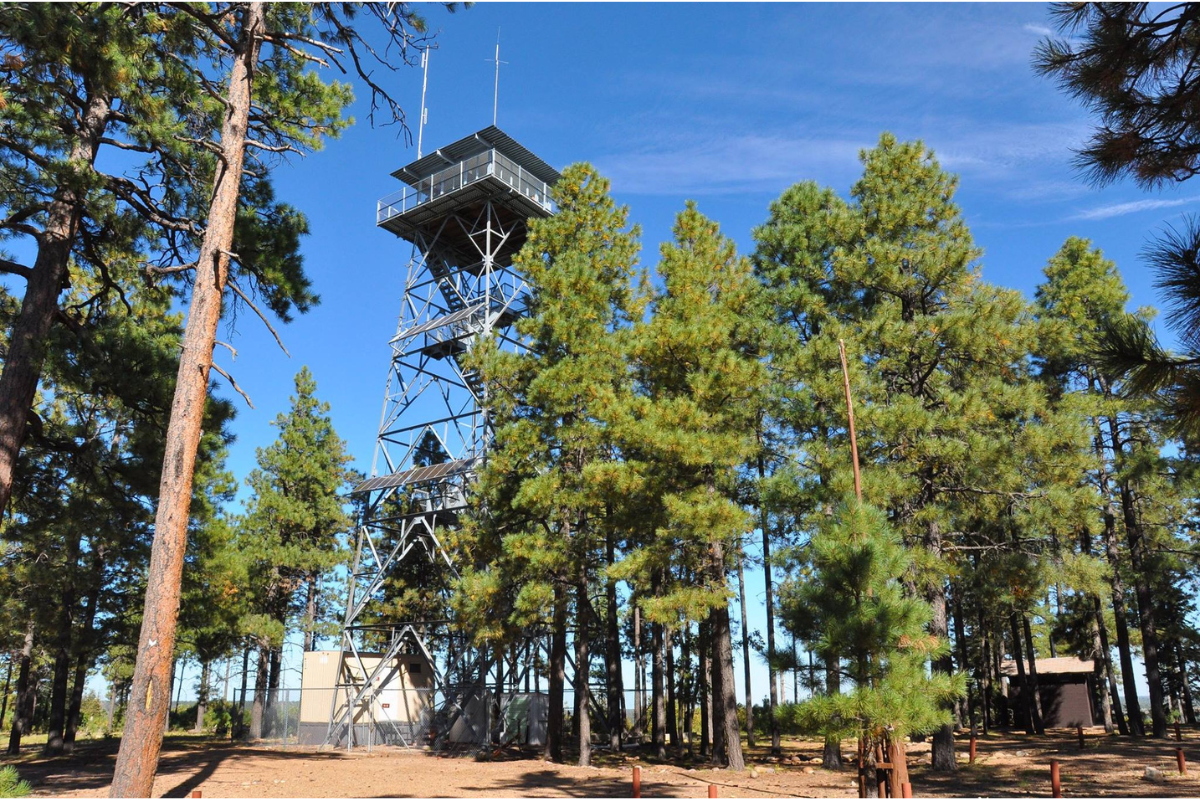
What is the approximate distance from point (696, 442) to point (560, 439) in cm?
467

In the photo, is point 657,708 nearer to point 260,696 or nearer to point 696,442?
point 696,442

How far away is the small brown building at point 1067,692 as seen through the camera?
2961 centimetres

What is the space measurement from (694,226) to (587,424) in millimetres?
5945

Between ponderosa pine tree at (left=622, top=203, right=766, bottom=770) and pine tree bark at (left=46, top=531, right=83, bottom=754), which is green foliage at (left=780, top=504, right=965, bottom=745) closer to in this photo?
ponderosa pine tree at (left=622, top=203, right=766, bottom=770)

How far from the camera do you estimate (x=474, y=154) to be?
28.7m

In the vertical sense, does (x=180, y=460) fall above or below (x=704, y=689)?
above

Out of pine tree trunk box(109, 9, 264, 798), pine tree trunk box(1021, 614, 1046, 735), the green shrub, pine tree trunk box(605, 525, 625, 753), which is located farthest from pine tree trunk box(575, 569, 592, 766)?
pine tree trunk box(1021, 614, 1046, 735)

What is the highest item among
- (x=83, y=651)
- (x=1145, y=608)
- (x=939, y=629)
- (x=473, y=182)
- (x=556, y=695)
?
(x=473, y=182)

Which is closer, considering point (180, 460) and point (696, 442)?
point (180, 460)

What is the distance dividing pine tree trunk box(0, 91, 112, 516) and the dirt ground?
569cm

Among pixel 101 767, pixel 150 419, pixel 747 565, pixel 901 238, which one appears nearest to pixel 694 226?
pixel 901 238

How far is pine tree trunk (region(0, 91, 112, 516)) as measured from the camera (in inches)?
420

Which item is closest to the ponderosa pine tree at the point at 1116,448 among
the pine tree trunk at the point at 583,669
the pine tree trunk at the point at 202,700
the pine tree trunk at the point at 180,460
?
the pine tree trunk at the point at 583,669

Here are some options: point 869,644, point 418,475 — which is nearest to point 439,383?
point 418,475
